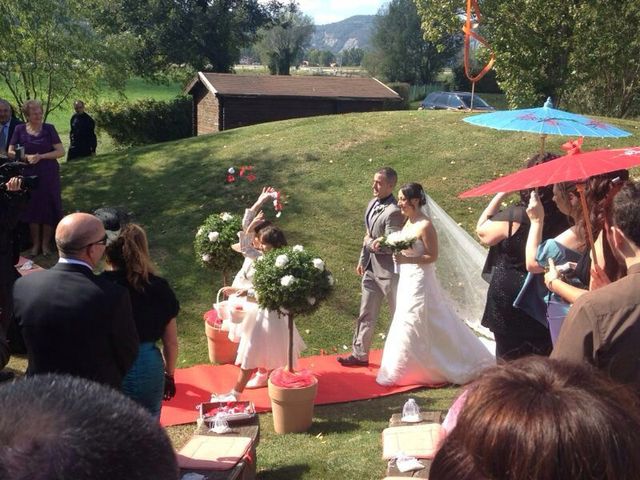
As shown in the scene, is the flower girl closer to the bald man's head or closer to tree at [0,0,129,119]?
A: the bald man's head

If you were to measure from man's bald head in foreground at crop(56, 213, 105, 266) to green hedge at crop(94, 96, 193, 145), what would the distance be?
72.9 ft

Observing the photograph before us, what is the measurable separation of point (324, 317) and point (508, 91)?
14.3 metres

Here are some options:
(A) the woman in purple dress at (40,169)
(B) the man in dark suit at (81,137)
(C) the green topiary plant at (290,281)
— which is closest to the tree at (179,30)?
(B) the man in dark suit at (81,137)

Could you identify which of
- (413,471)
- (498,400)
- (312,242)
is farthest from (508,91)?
(498,400)

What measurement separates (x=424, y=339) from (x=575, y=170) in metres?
3.63

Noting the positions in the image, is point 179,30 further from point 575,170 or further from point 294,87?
point 575,170

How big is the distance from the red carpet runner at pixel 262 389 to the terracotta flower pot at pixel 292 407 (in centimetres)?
61

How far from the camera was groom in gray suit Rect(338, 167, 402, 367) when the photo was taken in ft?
23.8

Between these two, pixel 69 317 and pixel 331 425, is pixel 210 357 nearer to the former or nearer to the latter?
pixel 331 425

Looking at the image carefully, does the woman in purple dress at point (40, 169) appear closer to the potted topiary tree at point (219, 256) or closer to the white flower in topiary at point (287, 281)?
the potted topiary tree at point (219, 256)

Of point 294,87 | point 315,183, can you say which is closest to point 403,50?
point 294,87

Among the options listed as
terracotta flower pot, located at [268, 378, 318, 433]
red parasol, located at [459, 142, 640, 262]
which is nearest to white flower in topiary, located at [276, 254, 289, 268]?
terracotta flower pot, located at [268, 378, 318, 433]

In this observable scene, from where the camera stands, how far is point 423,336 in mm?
7145

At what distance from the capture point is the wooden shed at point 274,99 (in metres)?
22.0
